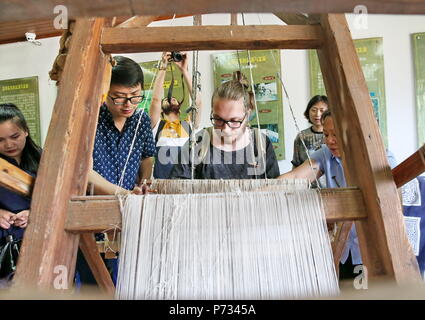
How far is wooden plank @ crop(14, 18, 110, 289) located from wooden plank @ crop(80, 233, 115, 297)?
0.13 metres

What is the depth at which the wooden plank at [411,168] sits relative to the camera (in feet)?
1.60

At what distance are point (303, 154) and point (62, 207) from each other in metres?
1.57

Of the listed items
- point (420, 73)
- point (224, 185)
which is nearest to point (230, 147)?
point (224, 185)

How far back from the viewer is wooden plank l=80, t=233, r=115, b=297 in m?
0.69

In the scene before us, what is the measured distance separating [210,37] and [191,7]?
0.37m

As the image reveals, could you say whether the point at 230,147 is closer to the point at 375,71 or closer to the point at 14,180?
the point at 14,180

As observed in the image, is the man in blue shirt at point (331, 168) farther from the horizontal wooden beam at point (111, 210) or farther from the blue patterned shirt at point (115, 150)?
the horizontal wooden beam at point (111, 210)

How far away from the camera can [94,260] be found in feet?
2.42

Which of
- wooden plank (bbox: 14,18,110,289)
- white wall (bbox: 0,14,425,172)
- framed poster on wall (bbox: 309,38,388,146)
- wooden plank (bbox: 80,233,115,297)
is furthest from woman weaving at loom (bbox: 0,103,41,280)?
framed poster on wall (bbox: 309,38,388,146)

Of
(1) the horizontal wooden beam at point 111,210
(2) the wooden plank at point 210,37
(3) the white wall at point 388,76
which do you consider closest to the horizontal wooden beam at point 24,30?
(3) the white wall at point 388,76

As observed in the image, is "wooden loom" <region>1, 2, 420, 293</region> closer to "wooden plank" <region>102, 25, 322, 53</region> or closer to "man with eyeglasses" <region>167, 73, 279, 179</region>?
"wooden plank" <region>102, 25, 322, 53</region>

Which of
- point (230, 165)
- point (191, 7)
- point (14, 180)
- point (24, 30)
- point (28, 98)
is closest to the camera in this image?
point (191, 7)

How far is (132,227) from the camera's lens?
526 mm

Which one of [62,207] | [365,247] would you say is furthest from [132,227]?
[365,247]
